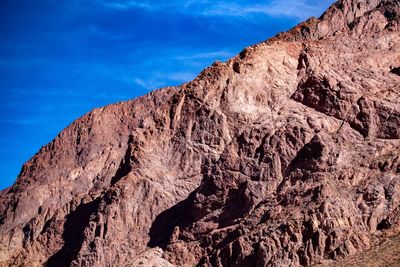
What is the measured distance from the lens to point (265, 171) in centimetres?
11612

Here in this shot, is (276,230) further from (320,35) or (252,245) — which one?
(320,35)

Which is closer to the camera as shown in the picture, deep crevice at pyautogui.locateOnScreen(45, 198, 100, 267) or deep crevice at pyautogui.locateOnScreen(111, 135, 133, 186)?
deep crevice at pyautogui.locateOnScreen(45, 198, 100, 267)

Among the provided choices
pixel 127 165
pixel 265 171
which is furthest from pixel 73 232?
pixel 265 171

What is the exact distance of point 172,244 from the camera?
11612 cm

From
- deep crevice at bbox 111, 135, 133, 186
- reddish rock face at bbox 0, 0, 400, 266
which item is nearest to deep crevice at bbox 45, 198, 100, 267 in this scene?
reddish rock face at bbox 0, 0, 400, 266

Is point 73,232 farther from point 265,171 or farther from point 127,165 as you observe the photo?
point 265,171

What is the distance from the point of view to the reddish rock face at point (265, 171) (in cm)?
10506

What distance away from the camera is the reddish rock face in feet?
345

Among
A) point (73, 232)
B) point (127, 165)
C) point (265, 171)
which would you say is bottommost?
point (265, 171)

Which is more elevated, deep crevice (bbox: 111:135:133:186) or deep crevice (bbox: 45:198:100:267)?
deep crevice (bbox: 111:135:133:186)

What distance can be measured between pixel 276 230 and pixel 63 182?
5575 cm

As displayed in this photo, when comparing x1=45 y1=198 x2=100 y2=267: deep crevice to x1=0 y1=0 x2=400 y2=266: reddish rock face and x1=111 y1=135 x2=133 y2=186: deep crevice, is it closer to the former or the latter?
x1=0 y1=0 x2=400 y2=266: reddish rock face

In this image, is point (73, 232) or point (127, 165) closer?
point (127, 165)

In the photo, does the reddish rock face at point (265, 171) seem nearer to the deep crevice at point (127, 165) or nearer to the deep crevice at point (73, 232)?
the deep crevice at point (73, 232)
